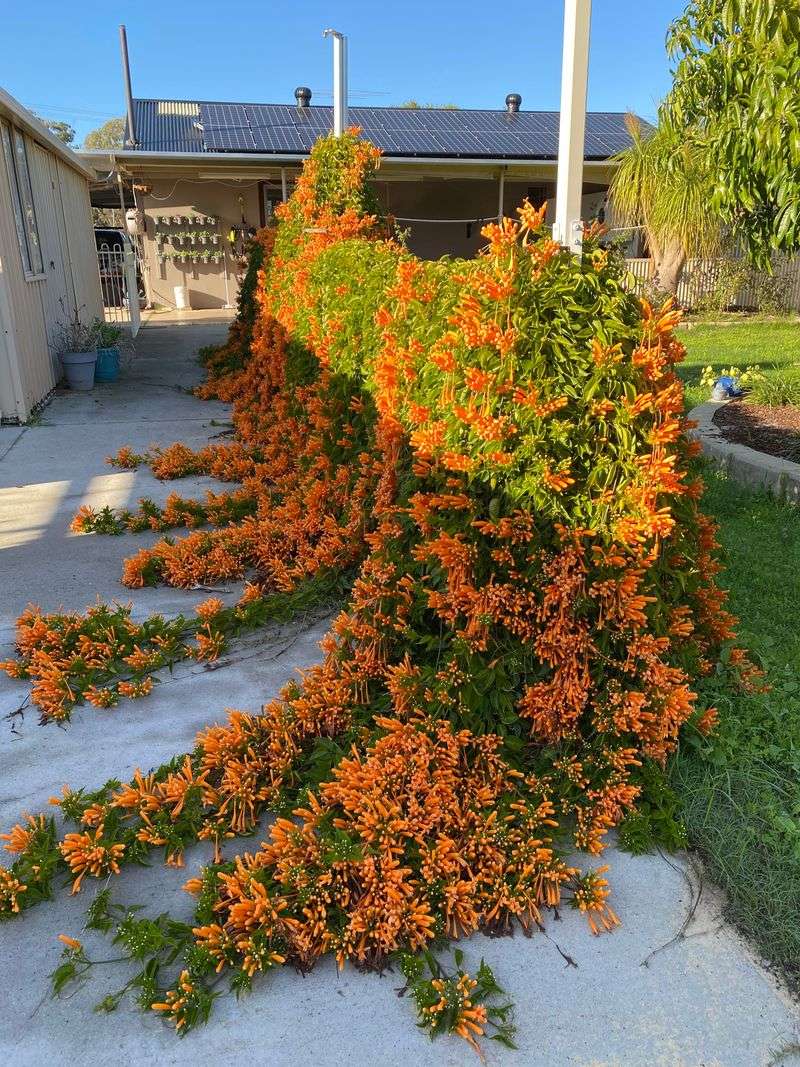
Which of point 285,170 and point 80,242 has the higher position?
point 285,170

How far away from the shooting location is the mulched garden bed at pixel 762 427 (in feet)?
19.0

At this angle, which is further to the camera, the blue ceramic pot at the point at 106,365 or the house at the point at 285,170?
the house at the point at 285,170

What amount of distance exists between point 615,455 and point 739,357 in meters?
9.01

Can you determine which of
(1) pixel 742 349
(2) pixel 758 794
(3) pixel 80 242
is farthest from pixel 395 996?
(3) pixel 80 242

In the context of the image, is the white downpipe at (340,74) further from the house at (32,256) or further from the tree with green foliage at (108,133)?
the tree with green foliage at (108,133)

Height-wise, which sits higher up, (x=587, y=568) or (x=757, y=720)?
(x=587, y=568)

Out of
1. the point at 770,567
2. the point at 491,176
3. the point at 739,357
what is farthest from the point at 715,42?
the point at 491,176

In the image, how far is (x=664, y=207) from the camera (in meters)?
13.0

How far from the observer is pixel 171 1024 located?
185cm

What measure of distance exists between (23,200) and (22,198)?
0.13 ft

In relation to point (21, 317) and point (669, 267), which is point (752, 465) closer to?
point (21, 317)

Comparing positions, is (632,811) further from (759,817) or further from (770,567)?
(770,567)

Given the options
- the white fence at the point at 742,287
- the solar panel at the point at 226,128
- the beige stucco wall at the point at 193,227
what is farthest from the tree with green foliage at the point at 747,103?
the beige stucco wall at the point at 193,227

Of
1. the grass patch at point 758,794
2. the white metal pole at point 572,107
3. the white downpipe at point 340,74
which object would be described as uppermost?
the white downpipe at point 340,74
